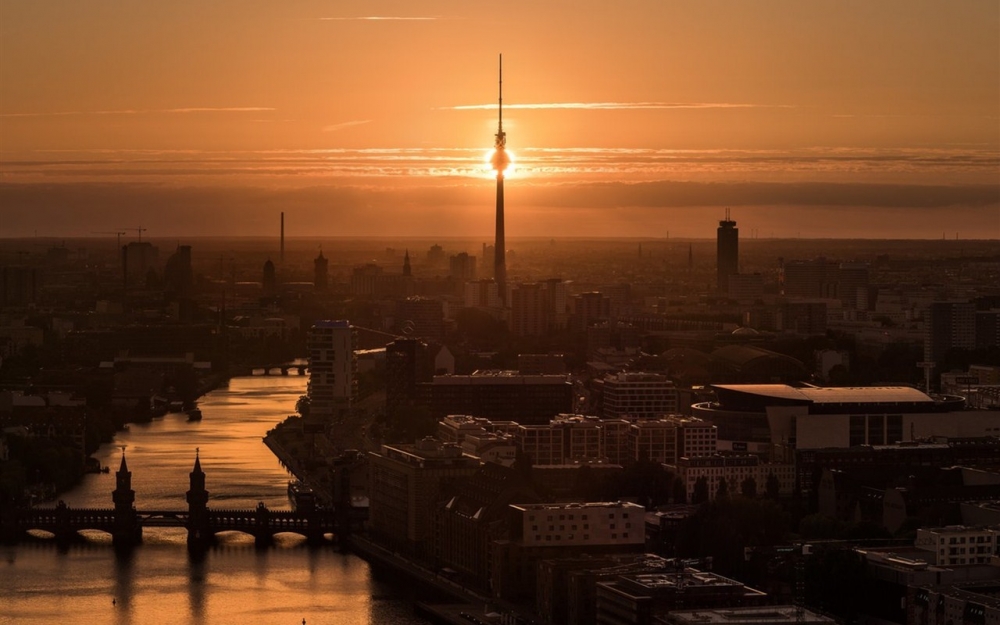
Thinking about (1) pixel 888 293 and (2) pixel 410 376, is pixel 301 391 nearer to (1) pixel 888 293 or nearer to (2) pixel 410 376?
(2) pixel 410 376

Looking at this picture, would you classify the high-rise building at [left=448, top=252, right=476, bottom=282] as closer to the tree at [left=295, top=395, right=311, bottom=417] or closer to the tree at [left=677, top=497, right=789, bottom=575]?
the tree at [left=295, top=395, right=311, bottom=417]

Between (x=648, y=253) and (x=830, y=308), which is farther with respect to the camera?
(x=648, y=253)

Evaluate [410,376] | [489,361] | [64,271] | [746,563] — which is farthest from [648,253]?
[746,563]

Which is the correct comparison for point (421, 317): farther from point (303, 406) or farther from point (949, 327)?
point (303, 406)

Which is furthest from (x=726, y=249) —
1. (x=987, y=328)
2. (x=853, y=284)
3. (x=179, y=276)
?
(x=987, y=328)

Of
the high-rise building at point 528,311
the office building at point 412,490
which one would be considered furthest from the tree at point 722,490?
the high-rise building at point 528,311

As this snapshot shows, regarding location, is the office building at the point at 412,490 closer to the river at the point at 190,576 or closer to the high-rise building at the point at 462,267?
the river at the point at 190,576
